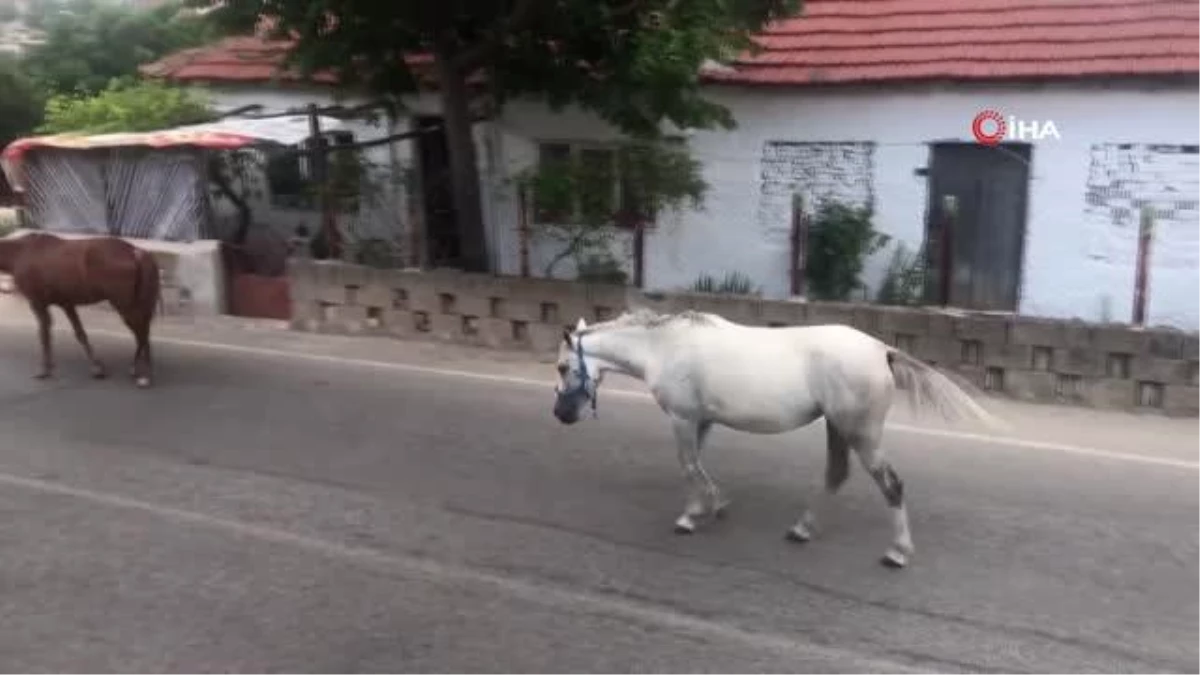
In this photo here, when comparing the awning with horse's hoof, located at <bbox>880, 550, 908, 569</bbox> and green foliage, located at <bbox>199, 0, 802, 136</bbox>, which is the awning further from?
horse's hoof, located at <bbox>880, 550, 908, 569</bbox>

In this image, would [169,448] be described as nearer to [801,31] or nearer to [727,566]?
[727,566]

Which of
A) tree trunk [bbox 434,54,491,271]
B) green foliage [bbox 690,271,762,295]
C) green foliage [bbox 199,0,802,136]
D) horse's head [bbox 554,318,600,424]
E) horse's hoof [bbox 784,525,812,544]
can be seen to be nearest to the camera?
horse's hoof [bbox 784,525,812,544]

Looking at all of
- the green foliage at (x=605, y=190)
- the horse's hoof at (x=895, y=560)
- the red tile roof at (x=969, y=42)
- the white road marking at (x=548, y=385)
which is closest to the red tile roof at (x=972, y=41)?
the red tile roof at (x=969, y=42)

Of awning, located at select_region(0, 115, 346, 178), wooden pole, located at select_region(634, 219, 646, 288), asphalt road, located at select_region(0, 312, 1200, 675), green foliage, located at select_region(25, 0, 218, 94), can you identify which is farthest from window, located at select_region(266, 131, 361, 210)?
green foliage, located at select_region(25, 0, 218, 94)

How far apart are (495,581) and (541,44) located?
748 cm

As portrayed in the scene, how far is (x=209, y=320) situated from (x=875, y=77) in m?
7.91

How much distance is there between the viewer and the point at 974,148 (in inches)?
467

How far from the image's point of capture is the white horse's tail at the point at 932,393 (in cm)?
595

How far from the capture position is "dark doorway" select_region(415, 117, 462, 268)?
45.9ft

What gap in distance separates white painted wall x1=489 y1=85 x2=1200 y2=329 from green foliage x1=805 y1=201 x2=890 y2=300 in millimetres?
266

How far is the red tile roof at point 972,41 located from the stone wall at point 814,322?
117 inches

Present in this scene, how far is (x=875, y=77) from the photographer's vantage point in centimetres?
1202

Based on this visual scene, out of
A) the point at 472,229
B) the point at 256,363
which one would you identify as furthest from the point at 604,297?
the point at 256,363

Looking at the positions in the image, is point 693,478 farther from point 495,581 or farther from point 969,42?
point 969,42
